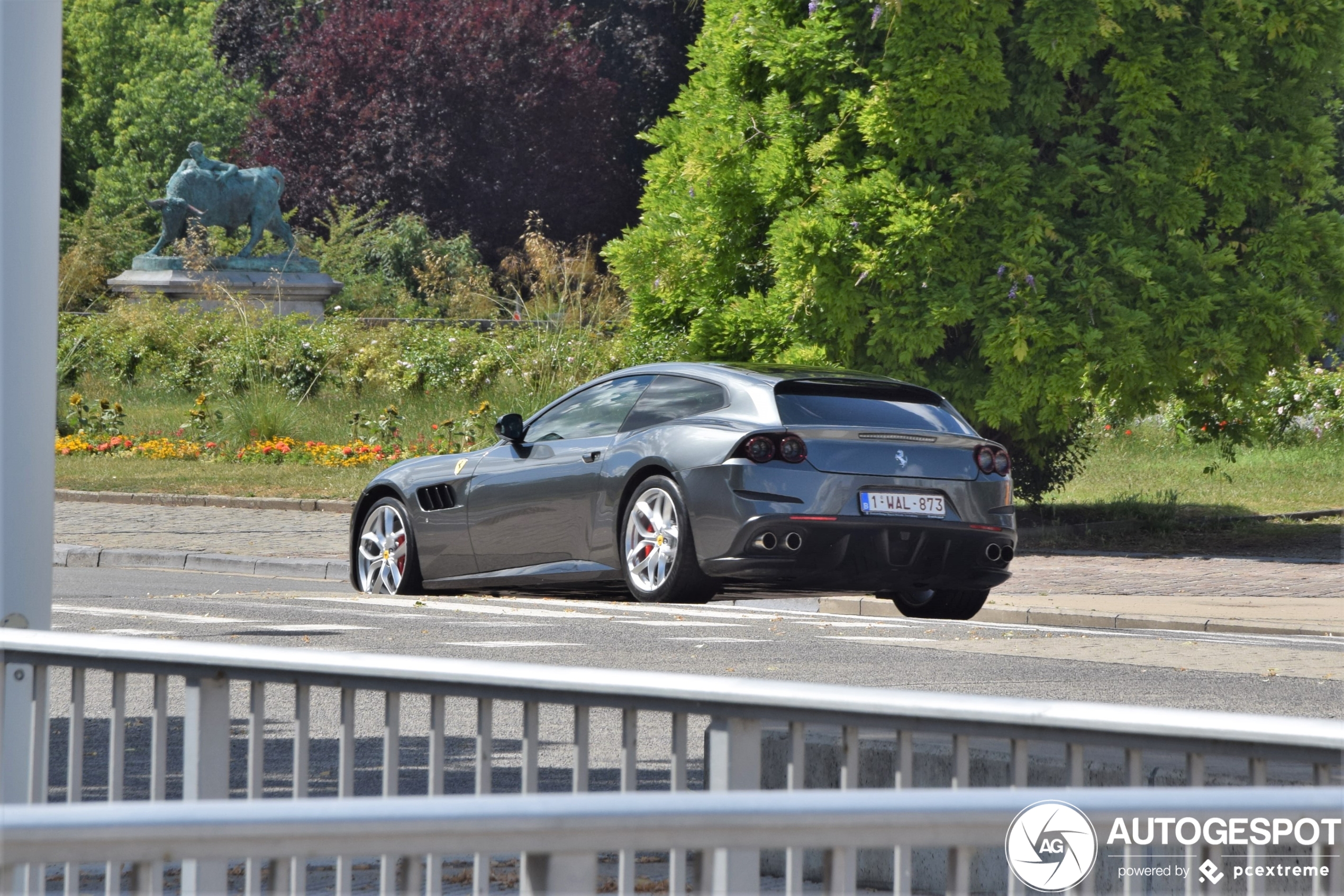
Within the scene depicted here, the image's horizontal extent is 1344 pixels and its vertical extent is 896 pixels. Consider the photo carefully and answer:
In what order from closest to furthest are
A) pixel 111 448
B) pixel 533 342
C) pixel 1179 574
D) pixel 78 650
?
1. pixel 78 650
2. pixel 1179 574
3. pixel 111 448
4. pixel 533 342

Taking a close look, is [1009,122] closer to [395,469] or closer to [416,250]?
[395,469]

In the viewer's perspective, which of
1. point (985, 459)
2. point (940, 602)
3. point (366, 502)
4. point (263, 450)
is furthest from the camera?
point (263, 450)

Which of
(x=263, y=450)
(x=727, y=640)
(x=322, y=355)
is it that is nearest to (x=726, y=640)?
(x=727, y=640)

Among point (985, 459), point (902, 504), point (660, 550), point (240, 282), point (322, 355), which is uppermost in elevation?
point (240, 282)

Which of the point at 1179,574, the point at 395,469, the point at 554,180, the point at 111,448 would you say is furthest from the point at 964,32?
the point at 554,180

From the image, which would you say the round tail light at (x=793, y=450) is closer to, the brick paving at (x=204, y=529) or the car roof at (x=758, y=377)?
the car roof at (x=758, y=377)

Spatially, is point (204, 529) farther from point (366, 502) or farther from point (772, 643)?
point (772, 643)

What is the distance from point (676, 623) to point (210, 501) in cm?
1022

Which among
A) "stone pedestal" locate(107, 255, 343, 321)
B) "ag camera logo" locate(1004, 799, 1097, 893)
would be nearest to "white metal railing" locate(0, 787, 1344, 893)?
"ag camera logo" locate(1004, 799, 1097, 893)

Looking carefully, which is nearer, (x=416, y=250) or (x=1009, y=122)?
(x=1009, y=122)

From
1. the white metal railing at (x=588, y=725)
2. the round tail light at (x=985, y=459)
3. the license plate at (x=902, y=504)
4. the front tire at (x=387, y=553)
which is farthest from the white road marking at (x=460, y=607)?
the white metal railing at (x=588, y=725)

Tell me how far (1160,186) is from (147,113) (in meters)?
53.9

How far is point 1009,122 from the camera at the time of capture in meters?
19.0

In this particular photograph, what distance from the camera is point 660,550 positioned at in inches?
392
